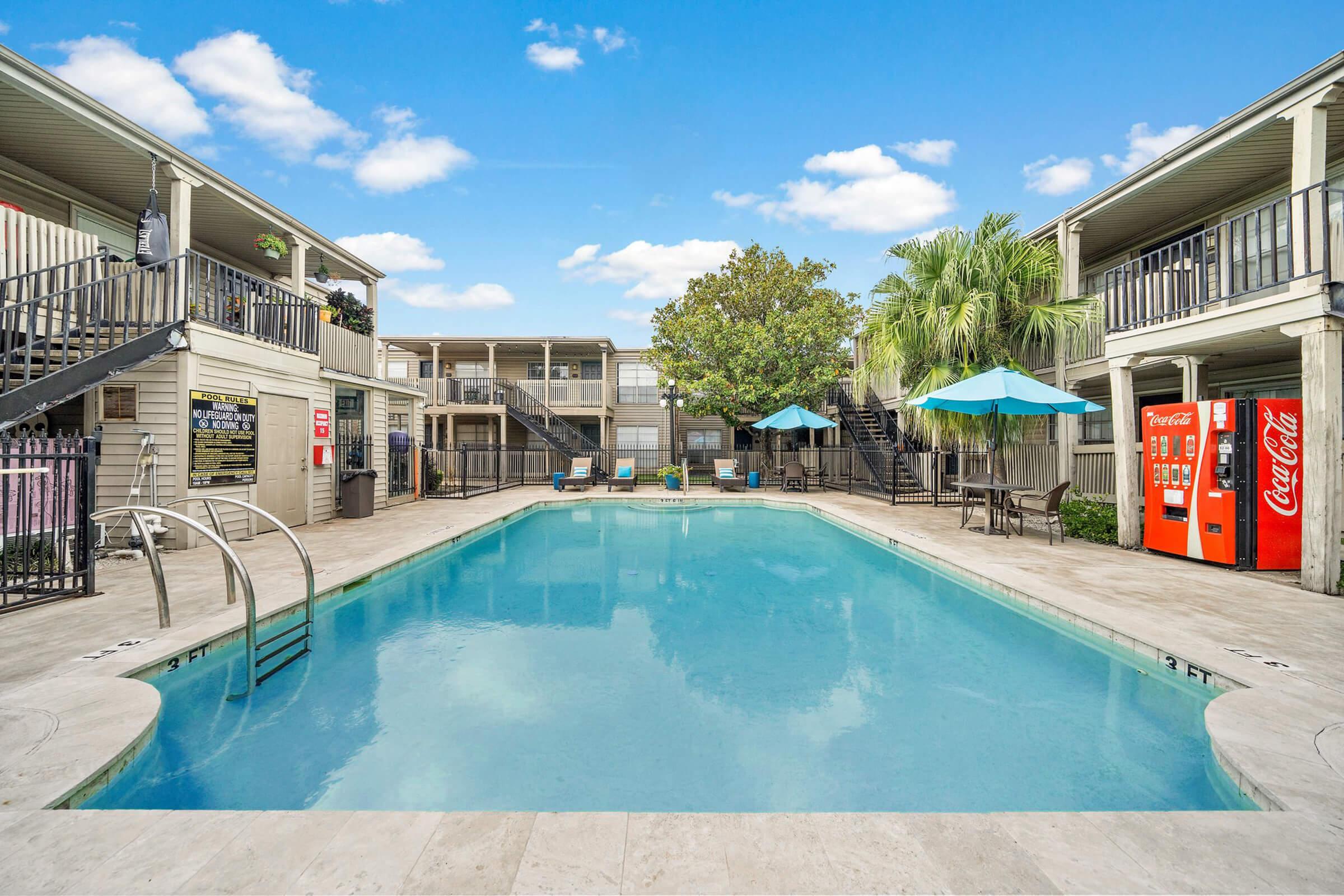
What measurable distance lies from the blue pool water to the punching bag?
558 cm

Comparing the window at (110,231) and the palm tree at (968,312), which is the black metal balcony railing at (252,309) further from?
the palm tree at (968,312)

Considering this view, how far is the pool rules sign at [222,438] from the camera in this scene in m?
7.86

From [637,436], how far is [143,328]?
1872cm

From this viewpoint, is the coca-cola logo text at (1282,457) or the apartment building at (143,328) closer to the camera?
the coca-cola logo text at (1282,457)

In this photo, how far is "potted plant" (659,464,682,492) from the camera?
18.3 metres

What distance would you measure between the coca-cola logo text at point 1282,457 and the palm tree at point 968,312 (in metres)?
4.23

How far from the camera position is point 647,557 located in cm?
877

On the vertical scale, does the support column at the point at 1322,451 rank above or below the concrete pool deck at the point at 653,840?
above

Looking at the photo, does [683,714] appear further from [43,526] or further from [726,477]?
[726,477]

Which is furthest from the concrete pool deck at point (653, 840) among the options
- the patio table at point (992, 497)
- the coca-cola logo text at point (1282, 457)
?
the patio table at point (992, 497)

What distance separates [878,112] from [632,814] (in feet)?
73.2

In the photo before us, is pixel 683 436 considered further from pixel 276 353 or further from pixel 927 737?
pixel 927 737

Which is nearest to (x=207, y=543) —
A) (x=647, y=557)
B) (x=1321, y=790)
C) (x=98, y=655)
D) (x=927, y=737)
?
(x=98, y=655)

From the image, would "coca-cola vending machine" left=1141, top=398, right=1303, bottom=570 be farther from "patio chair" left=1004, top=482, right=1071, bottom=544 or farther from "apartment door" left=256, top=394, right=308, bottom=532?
"apartment door" left=256, top=394, right=308, bottom=532
